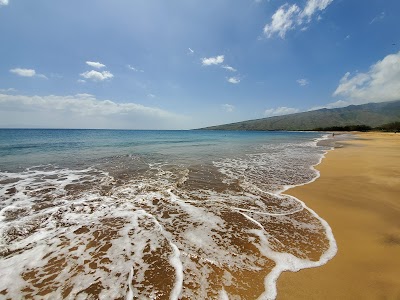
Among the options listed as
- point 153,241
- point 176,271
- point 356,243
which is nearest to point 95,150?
point 153,241

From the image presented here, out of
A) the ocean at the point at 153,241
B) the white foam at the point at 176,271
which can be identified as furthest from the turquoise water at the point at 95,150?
the white foam at the point at 176,271

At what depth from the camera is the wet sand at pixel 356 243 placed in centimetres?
355

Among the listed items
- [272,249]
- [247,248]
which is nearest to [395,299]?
[272,249]

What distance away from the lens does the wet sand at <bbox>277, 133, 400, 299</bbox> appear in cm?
355

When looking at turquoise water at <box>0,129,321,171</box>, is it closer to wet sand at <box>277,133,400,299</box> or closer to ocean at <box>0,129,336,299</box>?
ocean at <box>0,129,336,299</box>

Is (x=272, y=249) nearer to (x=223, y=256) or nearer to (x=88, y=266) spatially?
(x=223, y=256)

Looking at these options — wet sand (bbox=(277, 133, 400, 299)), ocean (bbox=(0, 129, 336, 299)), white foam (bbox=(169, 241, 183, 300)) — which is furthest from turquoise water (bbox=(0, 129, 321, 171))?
white foam (bbox=(169, 241, 183, 300))

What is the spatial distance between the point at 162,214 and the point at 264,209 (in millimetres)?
3672

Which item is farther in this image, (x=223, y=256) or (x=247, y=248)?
(x=247, y=248)

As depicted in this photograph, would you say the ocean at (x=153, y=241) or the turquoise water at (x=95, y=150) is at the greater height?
the ocean at (x=153, y=241)

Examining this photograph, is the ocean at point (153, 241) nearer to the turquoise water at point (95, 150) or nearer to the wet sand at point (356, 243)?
the wet sand at point (356, 243)

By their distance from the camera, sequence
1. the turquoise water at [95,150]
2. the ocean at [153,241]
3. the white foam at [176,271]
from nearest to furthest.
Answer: the white foam at [176,271], the ocean at [153,241], the turquoise water at [95,150]

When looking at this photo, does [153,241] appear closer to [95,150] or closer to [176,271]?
[176,271]

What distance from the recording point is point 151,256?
4.54 metres
